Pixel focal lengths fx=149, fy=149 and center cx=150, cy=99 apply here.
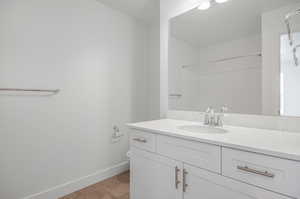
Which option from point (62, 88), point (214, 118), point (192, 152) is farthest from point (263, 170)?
point (62, 88)

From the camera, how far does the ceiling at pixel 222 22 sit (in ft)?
3.85

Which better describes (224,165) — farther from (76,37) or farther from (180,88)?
(76,37)

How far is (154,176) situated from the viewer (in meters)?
1.14

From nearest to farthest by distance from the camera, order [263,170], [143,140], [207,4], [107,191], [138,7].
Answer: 1. [263,170]
2. [143,140]
3. [207,4]
4. [107,191]
5. [138,7]

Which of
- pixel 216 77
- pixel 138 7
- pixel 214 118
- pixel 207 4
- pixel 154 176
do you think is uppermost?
pixel 138 7

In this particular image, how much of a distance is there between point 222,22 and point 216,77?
51 cm

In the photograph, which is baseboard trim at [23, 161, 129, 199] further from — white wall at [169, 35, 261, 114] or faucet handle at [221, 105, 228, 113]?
faucet handle at [221, 105, 228, 113]

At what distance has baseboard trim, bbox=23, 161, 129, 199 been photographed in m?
1.52

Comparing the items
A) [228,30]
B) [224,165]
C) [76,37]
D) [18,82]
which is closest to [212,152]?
[224,165]

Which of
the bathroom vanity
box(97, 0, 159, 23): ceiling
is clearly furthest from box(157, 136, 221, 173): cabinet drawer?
box(97, 0, 159, 23): ceiling

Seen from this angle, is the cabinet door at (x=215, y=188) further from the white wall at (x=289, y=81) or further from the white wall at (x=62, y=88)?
the white wall at (x=62, y=88)

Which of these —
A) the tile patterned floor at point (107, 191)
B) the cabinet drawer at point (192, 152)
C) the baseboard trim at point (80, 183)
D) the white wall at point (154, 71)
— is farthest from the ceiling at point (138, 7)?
the tile patterned floor at point (107, 191)

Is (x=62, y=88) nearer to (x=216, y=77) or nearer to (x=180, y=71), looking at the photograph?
(x=180, y=71)

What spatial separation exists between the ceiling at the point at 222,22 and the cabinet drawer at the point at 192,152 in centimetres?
101
